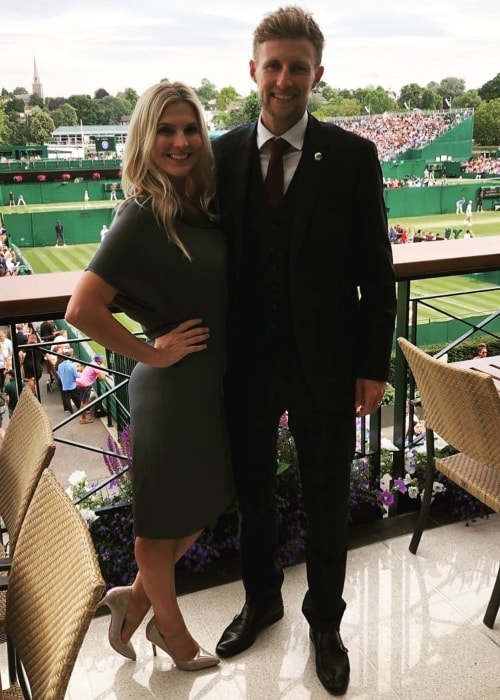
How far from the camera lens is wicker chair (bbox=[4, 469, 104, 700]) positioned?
0.71 metres

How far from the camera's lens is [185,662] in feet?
4.75

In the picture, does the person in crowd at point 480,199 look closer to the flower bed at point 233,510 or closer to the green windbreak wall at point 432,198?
the green windbreak wall at point 432,198

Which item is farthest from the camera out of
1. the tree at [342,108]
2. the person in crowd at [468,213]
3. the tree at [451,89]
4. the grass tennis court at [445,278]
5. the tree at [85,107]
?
the tree at [451,89]

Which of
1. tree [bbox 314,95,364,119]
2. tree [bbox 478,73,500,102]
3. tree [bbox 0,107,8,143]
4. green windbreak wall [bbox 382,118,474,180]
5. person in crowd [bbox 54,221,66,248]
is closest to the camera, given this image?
tree [bbox 0,107,8,143]

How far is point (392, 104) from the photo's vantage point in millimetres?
45219

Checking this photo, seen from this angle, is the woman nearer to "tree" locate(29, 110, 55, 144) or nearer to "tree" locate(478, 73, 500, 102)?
"tree" locate(29, 110, 55, 144)

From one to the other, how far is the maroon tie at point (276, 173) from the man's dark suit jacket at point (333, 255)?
4 cm

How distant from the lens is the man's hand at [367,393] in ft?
4.26

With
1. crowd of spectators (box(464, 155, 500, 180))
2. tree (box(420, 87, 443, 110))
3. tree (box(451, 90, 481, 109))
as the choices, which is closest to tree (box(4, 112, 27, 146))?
tree (box(420, 87, 443, 110))

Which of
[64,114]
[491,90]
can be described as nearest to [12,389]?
[64,114]

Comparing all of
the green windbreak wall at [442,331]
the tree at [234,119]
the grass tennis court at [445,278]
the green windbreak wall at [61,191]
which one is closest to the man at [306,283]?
the green windbreak wall at [442,331]

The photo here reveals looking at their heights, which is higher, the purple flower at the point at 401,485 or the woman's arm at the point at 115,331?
the woman's arm at the point at 115,331

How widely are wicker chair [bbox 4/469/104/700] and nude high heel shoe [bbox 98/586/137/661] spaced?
1.34ft

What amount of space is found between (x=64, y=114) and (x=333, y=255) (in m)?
42.6
